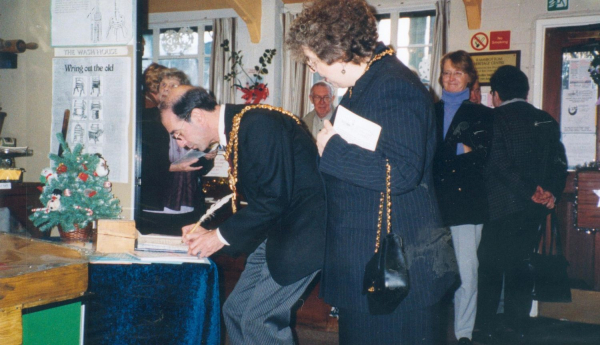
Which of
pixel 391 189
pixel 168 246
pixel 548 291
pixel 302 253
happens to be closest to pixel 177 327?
pixel 168 246

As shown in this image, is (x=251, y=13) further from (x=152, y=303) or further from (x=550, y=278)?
(x=152, y=303)

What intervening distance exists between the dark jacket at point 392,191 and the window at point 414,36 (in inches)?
Result: 158

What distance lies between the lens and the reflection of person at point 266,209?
1478 millimetres

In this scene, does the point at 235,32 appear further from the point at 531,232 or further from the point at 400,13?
the point at 531,232

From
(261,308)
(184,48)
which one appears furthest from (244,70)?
(261,308)

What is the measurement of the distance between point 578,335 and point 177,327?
103 inches

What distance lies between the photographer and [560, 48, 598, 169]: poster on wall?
4273 millimetres

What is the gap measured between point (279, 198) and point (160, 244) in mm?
626

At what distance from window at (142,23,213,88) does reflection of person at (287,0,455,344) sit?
4.54 m

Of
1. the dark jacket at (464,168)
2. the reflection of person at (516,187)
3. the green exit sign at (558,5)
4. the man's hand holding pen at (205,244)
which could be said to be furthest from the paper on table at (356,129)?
the green exit sign at (558,5)

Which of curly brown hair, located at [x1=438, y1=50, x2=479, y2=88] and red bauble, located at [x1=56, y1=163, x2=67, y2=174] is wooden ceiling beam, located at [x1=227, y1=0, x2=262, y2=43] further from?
red bauble, located at [x1=56, y1=163, x2=67, y2=174]

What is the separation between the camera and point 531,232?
8.94 feet

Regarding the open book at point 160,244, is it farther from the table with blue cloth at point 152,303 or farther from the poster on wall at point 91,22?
the poster on wall at point 91,22

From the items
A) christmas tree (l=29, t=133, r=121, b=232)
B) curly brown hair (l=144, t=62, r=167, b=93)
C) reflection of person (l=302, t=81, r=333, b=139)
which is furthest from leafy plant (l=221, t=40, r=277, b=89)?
christmas tree (l=29, t=133, r=121, b=232)
